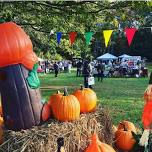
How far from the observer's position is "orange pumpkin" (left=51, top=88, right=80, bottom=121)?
19.4 feet

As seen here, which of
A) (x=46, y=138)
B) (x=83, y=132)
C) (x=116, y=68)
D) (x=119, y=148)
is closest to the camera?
(x=46, y=138)

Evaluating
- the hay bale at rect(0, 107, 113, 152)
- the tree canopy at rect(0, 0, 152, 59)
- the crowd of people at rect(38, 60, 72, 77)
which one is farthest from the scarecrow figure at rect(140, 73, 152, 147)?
the crowd of people at rect(38, 60, 72, 77)

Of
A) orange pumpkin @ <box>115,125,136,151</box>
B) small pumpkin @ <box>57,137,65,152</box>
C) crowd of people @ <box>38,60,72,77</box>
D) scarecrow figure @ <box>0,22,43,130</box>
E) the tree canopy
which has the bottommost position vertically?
crowd of people @ <box>38,60,72,77</box>

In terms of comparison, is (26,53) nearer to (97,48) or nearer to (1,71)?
(1,71)

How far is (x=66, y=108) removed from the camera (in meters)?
5.93

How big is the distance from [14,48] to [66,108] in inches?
42.6

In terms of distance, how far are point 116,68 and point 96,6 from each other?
82.3 ft

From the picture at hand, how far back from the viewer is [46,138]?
17.9 ft

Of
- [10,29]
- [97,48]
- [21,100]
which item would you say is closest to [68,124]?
[21,100]

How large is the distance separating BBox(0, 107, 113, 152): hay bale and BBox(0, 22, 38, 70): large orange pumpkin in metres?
0.85

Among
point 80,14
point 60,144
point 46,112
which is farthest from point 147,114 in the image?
point 80,14

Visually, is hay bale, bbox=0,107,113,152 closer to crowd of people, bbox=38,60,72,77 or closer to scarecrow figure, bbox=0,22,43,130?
scarecrow figure, bbox=0,22,43,130

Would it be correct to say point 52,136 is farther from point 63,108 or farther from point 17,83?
point 17,83

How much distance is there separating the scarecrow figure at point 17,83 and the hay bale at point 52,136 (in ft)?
0.55
